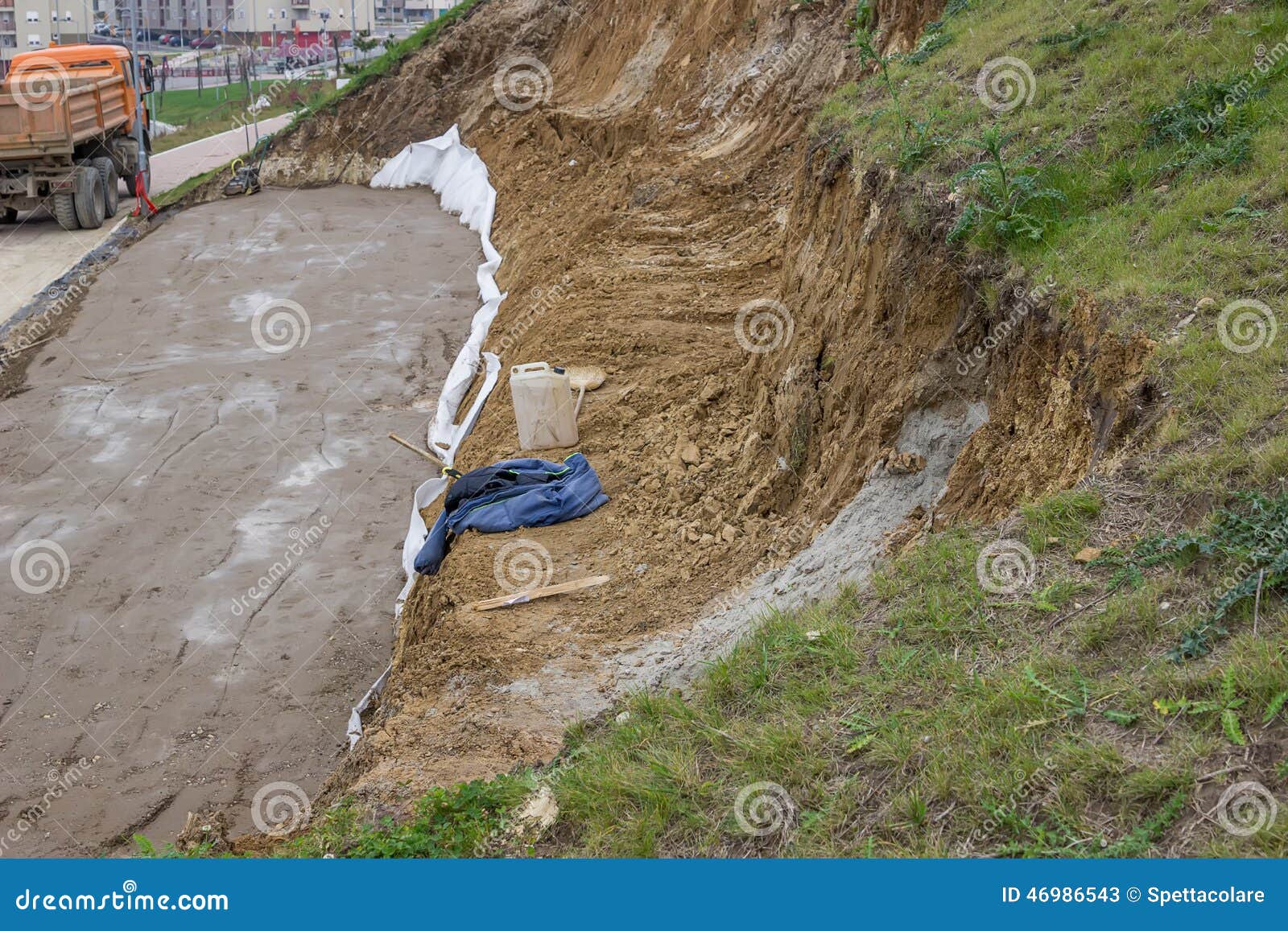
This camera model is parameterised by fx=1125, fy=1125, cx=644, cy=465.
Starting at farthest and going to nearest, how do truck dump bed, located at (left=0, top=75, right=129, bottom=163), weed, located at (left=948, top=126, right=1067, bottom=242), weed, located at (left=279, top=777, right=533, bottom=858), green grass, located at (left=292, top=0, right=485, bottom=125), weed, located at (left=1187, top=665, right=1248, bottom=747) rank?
green grass, located at (left=292, top=0, right=485, bottom=125)
truck dump bed, located at (left=0, top=75, right=129, bottom=163)
weed, located at (left=948, top=126, right=1067, bottom=242)
weed, located at (left=279, top=777, right=533, bottom=858)
weed, located at (left=1187, top=665, right=1248, bottom=747)

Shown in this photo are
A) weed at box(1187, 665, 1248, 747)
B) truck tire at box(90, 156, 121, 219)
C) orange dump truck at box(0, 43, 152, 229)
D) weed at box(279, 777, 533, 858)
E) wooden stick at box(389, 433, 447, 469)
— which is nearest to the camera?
weed at box(1187, 665, 1248, 747)

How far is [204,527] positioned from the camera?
1153 centimetres

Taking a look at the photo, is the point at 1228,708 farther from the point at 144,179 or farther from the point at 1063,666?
the point at 144,179

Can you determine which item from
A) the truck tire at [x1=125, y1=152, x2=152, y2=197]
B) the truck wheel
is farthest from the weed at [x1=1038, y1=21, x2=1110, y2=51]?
the truck tire at [x1=125, y1=152, x2=152, y2=197]

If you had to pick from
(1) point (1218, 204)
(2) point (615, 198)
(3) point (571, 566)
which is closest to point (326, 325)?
(2) point (615, 198)

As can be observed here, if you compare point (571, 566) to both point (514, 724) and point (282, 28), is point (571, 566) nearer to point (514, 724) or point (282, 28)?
point (514, 724)

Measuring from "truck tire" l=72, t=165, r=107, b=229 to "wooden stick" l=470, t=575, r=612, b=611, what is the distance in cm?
2007

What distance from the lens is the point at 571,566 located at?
8734 mm

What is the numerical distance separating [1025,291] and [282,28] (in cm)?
7007

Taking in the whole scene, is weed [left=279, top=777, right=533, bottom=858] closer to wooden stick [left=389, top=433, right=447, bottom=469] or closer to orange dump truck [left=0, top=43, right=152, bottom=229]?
wooden stick [left=389, top=433, right=447, bottom=469]

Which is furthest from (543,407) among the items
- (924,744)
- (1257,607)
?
(1257,607)

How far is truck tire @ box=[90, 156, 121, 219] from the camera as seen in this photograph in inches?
998

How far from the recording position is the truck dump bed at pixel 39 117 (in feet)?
73.2

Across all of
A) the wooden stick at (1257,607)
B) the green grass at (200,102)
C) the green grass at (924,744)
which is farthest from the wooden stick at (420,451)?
A: the green grass at (200,102)
